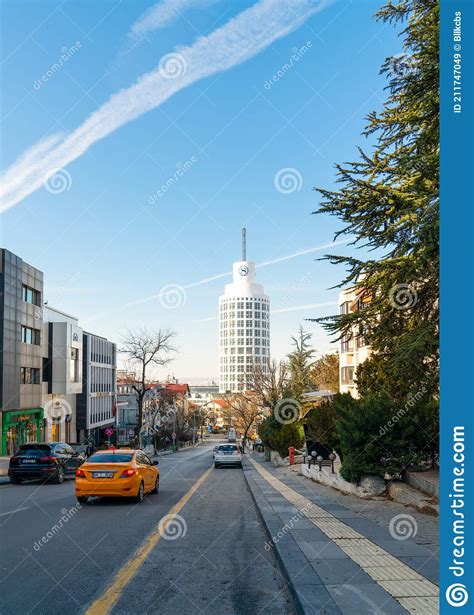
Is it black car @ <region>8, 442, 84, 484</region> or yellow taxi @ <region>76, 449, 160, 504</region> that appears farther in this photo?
black car @ <region>8, 442, 84, 484</region>

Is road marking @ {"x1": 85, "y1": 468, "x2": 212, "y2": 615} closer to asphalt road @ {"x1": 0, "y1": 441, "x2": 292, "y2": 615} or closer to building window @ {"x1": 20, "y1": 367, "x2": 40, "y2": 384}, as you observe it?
asphalt road @ {"x1": 0, "y1": 441, "x2": 292, "y2": 615}

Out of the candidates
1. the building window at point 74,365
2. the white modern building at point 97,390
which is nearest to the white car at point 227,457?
the building window at point 74,365

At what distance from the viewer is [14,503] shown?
1330cm

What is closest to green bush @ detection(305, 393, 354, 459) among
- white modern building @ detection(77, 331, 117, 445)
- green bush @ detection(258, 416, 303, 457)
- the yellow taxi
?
green bush @ detection(258, 416, 303, 457)

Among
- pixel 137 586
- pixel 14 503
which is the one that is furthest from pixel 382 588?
pixel 14 503

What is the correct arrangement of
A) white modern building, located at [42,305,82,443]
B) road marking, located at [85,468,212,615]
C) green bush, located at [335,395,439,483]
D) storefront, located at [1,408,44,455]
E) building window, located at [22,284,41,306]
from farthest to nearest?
white modern building, located at [42,305,82,443], building window, located at [22,284,41,306], storefront, located at [1,408,44,455], green bush, located at [335,395,439,483], road marking, located at [85,468,212,615]

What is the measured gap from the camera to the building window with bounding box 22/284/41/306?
45.0 m

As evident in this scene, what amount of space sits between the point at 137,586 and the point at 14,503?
8618 mm

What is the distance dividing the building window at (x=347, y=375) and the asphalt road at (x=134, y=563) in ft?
125

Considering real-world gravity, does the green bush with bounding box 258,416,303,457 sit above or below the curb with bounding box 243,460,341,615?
below

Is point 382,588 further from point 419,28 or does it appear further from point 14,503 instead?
point 419,28

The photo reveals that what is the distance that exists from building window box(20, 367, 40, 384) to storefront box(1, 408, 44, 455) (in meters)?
2.34

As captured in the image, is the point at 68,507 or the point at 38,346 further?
the point at 38,346

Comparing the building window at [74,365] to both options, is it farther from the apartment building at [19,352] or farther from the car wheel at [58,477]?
the car wheel at [58,477]
